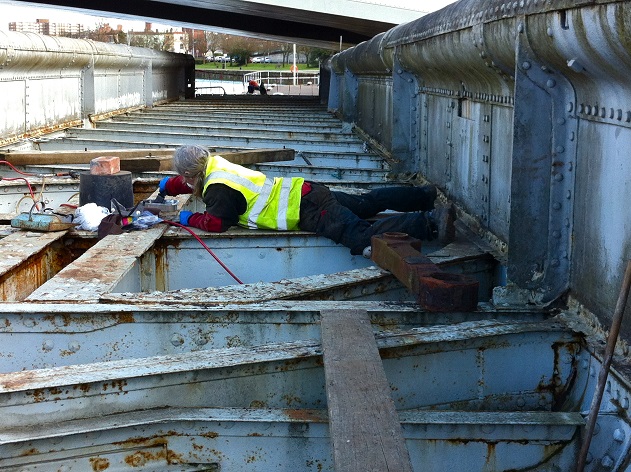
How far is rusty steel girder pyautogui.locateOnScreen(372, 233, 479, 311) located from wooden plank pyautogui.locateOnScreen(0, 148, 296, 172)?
480 centimetres

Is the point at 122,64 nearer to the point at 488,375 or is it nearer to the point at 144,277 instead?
the point at 144,277

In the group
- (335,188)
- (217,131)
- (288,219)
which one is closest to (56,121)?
(217,131)

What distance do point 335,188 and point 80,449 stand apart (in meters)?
5.35

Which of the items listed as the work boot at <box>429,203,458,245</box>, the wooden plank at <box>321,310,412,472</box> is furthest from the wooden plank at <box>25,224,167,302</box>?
the work boot at <box>429,203,458,245</box>

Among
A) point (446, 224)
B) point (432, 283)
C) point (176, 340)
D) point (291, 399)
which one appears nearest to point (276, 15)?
point (446, 224)

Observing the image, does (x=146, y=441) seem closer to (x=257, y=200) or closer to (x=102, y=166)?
(x=257, y=200)

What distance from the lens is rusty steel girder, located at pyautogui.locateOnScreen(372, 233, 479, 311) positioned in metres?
4.74

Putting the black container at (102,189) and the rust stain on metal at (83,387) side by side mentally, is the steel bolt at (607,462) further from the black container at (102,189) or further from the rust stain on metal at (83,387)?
the black container at (102,189)

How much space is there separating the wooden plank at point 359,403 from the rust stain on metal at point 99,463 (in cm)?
92

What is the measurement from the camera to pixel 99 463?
365 centimetres

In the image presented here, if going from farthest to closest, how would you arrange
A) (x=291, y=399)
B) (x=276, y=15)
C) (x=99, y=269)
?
(x=276, y=15) → (x=99, y=269) → (x=291, y=399)

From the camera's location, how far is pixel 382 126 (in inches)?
480

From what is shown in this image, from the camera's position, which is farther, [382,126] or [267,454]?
[382,126]

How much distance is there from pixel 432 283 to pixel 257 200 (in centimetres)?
250
